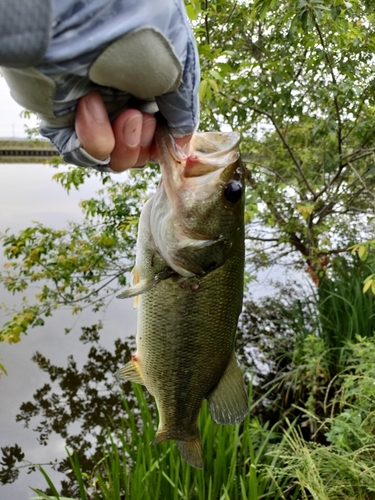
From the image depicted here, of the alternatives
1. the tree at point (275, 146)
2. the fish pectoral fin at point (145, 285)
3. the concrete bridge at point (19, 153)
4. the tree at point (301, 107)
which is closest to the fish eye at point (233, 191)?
the fish pectoral fin at point (145, 285)

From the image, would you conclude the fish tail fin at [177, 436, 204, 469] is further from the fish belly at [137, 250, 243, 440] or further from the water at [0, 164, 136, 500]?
the water at [0, 164, 136, 500]

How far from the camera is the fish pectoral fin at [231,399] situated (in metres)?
1.38

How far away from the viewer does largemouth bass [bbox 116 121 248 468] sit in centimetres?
116

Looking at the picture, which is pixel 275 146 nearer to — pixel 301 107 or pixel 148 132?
pixel 301 107

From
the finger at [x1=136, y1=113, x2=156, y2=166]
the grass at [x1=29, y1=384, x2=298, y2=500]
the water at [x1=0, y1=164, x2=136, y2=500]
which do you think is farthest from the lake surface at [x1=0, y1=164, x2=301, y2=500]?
the finger at [x1=136, y1=113, x2=156, y2=166]

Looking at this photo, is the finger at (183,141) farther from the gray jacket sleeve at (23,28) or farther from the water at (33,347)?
the water at (33,347)

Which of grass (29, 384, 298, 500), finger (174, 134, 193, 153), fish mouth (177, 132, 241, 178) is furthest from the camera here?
grass (29, 384, 298, 500)

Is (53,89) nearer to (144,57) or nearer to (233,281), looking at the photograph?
(144,57)

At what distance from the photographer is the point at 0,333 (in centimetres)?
313

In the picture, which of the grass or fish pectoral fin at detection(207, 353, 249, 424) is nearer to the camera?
fish pectoral fin at detection(207, 353, 249, 424)

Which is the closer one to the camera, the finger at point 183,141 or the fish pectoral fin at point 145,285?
the finger at point 183,141

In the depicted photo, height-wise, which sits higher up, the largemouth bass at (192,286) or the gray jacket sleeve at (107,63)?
the gray jacket sleeve at (107,63)

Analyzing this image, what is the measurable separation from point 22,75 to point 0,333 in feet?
9.14

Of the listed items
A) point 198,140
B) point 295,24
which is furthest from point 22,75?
point 295,24
